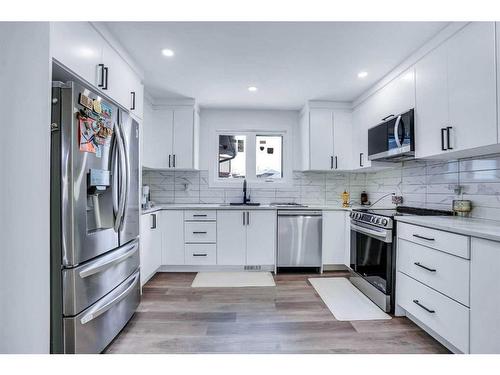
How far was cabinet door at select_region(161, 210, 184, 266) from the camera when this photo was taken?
317 cm

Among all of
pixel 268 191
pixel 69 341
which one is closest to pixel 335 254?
pixel 268 191

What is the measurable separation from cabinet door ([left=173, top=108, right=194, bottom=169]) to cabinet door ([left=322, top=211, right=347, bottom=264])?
1.99 metres

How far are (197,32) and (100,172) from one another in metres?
1.30

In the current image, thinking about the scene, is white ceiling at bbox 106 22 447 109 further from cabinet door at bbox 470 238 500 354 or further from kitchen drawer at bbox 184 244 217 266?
kitchen drawer at bbox 184 244 217 266

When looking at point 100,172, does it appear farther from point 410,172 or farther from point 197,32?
point 410,172

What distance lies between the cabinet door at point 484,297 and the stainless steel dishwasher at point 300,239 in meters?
1.82

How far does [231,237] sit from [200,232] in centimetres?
41

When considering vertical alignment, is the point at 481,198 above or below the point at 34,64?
below

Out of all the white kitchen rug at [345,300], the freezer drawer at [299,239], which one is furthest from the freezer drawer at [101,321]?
the freezer drawer at [299,239]

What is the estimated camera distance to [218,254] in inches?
126

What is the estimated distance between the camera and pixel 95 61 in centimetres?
171

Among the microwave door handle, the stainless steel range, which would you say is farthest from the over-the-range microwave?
the stainless steel range

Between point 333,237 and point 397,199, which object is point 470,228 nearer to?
point 397,199

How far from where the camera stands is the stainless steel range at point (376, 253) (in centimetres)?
215
